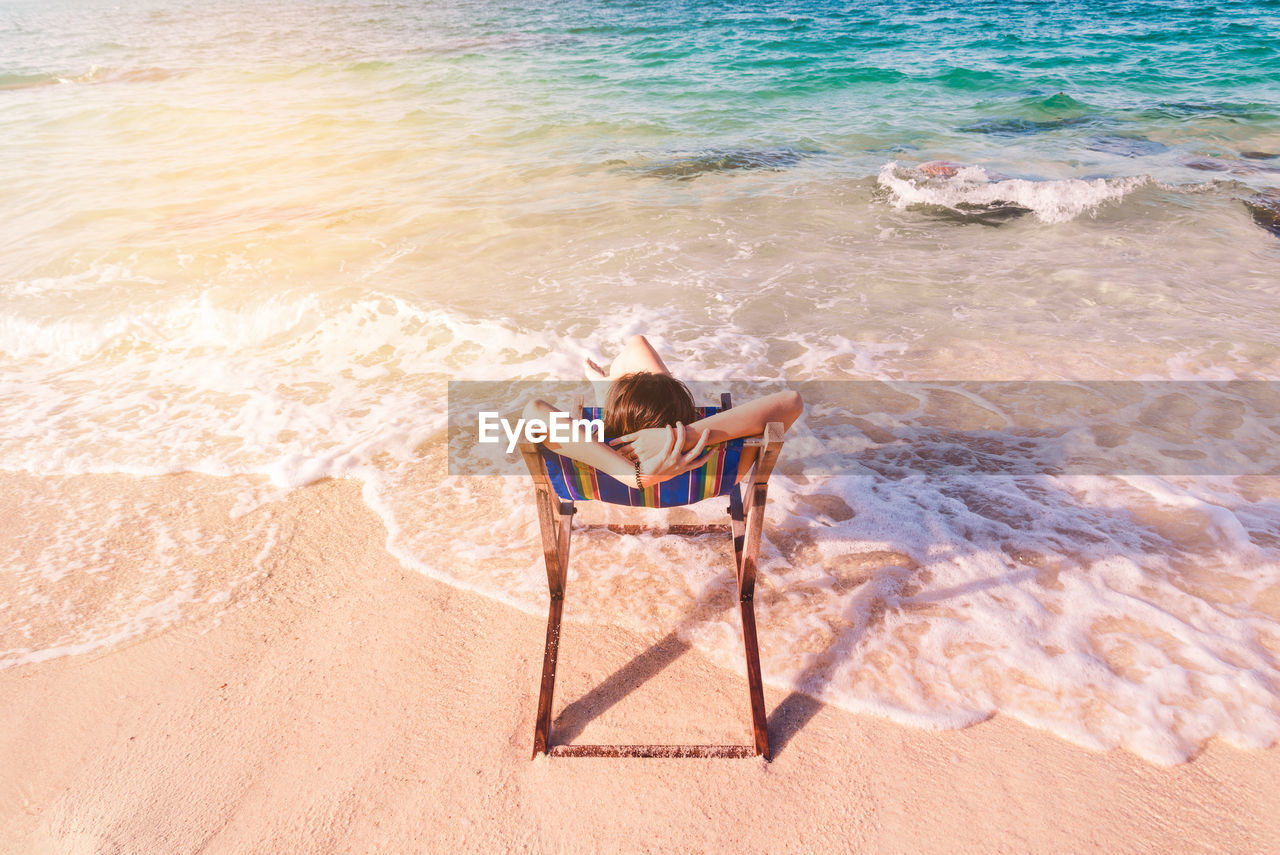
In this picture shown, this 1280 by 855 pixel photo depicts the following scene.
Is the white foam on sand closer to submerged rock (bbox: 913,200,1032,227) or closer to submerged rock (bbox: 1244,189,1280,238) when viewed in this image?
submerged rock (bbox: 913,200,1032,227)

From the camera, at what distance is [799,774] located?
2320mm

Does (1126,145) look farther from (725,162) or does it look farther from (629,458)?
→ (629,458)

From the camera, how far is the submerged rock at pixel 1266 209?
785 centimetres

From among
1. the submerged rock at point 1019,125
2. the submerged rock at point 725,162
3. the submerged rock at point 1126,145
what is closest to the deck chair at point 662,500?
the submerged rock at point 725,162

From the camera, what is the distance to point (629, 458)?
2172 millimetres

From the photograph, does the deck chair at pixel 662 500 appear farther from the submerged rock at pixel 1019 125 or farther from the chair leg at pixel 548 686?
the submerged rock at pixel 1019 125

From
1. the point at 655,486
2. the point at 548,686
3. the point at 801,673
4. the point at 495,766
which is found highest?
the point at 655,486

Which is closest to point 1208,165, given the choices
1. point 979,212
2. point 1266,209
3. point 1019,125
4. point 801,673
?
point 1266,209

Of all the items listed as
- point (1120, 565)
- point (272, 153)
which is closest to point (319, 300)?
point (1120, 565)

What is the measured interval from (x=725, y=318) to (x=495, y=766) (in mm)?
4559

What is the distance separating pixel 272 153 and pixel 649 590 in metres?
12.1

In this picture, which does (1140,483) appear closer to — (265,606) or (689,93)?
(265,606)

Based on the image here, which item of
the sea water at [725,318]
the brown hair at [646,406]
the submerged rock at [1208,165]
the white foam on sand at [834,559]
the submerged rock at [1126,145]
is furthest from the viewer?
the submerged rock at [1126,145]

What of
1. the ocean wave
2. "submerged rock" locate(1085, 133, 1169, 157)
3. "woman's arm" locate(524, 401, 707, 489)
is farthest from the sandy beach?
"submerged rock" locate(1085, 133, 1169, 157)
